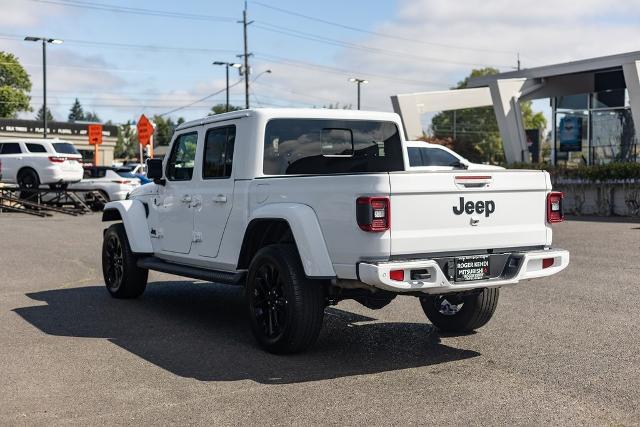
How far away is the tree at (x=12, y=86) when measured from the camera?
8162cm

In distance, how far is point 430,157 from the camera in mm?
19000

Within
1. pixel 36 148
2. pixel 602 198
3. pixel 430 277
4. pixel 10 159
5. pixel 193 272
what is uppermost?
pixel 36 148

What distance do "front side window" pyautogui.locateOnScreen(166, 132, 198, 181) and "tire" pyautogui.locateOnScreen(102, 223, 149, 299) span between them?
121cm

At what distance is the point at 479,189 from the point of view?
609 cm

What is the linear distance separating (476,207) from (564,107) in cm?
2859

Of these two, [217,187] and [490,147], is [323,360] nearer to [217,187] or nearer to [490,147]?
[217,187]

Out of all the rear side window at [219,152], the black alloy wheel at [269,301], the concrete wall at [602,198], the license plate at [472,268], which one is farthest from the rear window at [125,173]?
the license plate at [472,268]

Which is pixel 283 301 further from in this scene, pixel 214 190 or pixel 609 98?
pixel 609 98

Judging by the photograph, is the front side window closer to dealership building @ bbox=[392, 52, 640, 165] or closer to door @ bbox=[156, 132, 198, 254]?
door @ bbox=[156, 132, 198, 254]

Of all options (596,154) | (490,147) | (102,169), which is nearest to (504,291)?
(102,169)

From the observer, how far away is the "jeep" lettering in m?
6.02

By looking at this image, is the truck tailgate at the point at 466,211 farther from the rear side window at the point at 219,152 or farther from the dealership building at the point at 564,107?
the dealership building at the point at 564,107

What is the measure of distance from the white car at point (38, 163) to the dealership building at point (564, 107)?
43.0ft

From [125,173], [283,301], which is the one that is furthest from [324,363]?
[125,173]
